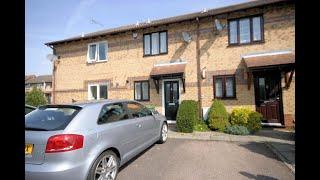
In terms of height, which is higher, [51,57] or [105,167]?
[51,57]

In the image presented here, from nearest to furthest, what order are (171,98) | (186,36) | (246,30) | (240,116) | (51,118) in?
1. (51,118)
2. (240,116)
3. (246,30)
4. (186,36)
5. (171,98)

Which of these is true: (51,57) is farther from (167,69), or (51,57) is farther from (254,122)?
(254,122)

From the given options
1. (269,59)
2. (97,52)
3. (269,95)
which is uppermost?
(97,52)

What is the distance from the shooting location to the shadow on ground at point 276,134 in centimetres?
886

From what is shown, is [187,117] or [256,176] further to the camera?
[187,117]

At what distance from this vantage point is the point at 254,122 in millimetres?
10039

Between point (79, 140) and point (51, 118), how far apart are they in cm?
86

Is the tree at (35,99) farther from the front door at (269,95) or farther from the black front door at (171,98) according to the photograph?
the front door at (269,95)

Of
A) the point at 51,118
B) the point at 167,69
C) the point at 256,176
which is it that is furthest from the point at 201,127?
the point at 51,118

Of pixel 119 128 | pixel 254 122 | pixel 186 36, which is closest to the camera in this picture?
pixel 119 128

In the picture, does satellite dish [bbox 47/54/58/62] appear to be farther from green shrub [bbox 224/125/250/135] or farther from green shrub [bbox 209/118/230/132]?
green shrub [bbox 224/125/250/135]

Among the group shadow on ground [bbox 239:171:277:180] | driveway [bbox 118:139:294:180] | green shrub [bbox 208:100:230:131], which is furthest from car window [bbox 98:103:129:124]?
green shrub [bbox 208:100:230:131]

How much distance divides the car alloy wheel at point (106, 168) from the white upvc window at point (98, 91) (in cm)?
1076
